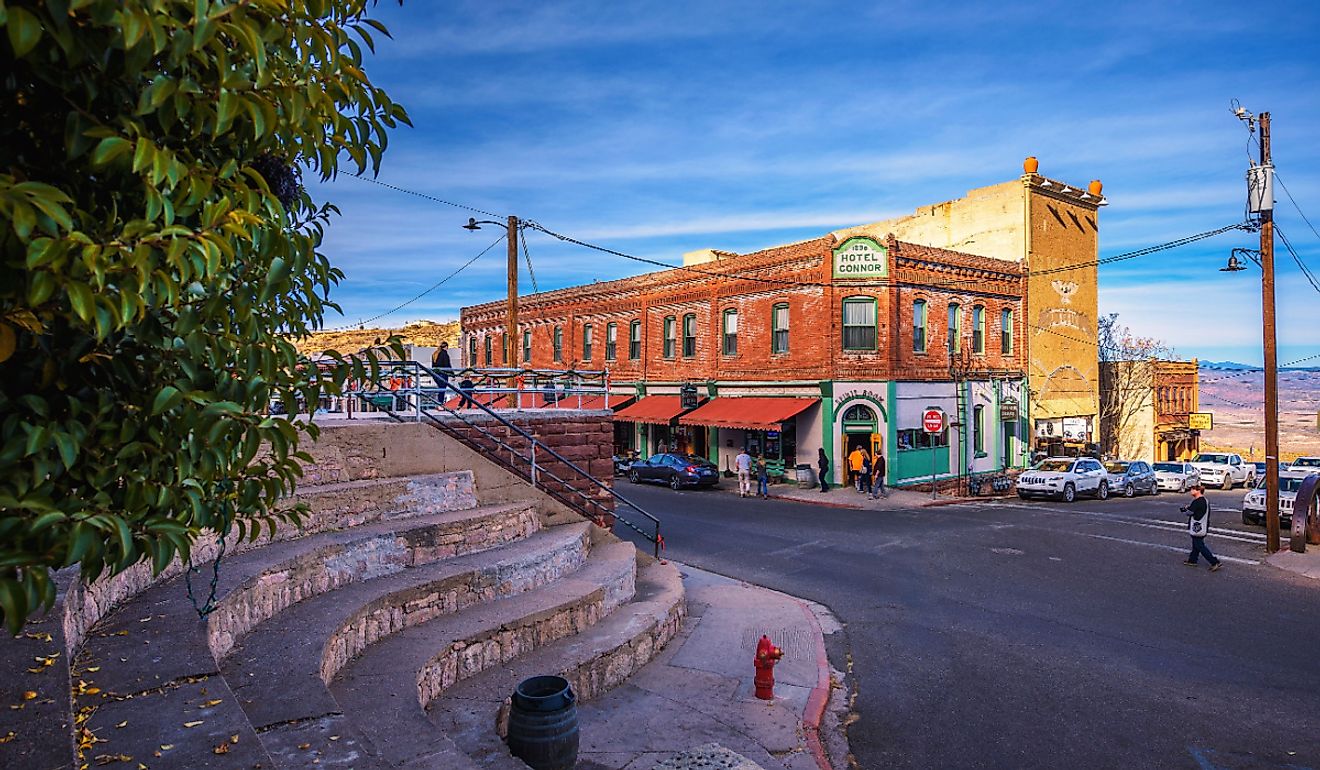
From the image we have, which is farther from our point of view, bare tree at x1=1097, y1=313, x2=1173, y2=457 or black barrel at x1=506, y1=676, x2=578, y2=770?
bare tree at x1=1097, y1=313, x2=1173, y2=457

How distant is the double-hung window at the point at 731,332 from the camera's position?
32594mm

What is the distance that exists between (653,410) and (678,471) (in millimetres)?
5965

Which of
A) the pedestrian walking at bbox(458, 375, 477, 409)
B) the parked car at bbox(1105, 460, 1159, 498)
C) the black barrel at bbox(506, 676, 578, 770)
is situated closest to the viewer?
the black barrel at bbox(506, 676, 578, 770)

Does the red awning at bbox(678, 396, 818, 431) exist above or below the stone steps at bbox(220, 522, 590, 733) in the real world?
above

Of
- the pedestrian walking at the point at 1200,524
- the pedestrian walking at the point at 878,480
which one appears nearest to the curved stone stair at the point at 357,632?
the pedestrian walking at the point at 1200,524

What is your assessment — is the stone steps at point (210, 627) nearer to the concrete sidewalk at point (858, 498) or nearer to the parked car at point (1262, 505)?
the concrete sidewalk at point (858, 498)

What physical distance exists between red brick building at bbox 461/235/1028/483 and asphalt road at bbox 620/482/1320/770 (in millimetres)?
8629

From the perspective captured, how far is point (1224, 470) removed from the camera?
34.6 metres

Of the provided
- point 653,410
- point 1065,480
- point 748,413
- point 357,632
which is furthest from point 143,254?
point 653,410

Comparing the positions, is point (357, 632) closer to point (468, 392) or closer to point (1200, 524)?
point (468, 392)

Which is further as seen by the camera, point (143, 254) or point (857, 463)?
point (857, 463)

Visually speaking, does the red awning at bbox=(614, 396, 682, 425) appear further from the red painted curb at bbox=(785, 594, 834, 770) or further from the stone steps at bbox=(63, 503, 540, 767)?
the stone steps at bbox=(63, 503, 540, 767)

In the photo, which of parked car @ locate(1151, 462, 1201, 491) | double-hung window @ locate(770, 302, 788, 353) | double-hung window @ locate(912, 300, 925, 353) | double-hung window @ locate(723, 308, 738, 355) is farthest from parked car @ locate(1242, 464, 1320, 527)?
double-hung window @ locate(723, 308, 738, 355)

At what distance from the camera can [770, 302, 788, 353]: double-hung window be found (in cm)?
3075
